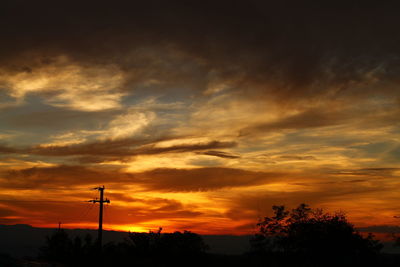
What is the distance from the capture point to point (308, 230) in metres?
46.0

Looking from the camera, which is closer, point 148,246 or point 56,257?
point 56,257

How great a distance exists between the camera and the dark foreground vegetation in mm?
43188

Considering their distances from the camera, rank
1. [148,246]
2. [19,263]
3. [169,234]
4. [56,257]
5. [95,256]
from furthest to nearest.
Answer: [169,234]
[148,246]
[56,257]
[95,256]
[19,263]

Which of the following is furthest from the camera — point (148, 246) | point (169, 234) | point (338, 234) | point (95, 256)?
point (169, 234)

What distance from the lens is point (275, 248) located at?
4816 centimetres

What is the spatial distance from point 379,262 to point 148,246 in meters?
25.1

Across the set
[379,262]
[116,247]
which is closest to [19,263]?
[116,247]

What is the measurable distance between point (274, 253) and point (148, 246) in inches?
550

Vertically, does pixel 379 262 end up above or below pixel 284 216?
below

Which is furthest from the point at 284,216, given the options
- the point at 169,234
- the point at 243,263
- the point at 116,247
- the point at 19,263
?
the point at 19,263

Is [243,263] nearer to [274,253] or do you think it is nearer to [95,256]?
[274,253]

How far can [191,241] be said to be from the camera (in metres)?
55.5

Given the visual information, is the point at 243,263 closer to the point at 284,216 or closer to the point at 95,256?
the point at 284,216

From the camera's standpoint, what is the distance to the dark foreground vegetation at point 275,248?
43.2 m
